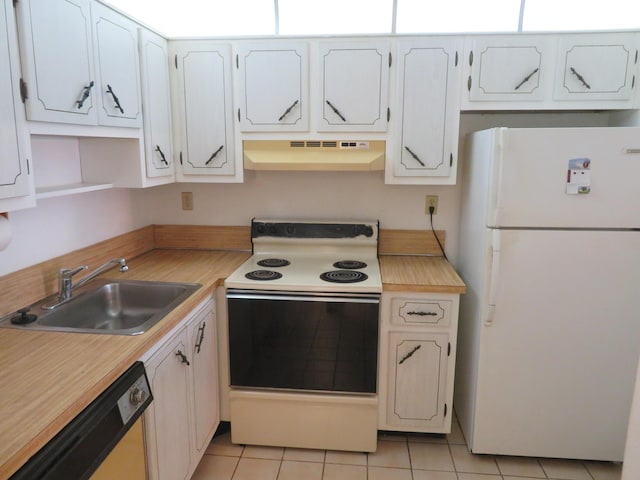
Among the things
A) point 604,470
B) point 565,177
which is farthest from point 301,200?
point 604,470

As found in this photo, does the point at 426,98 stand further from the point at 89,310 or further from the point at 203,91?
the point at 89,310

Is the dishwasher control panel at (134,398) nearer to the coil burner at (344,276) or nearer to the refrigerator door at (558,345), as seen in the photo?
the coil burner at (344,276)

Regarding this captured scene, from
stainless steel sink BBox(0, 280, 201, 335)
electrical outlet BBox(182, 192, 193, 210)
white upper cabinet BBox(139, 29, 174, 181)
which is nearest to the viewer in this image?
stainless steel sink BBox(0, 280, 201, 335)

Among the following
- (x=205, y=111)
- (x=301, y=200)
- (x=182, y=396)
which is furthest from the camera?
(x=301, y=200)

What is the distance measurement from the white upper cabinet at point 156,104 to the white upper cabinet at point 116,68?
67mm

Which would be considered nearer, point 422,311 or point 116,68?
point 116,68

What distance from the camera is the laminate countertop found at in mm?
1064

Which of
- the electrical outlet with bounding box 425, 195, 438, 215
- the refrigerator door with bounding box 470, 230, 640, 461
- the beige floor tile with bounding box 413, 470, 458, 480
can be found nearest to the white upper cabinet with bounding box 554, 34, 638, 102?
the refrigerator door with bounding box 470, 230, 640, 461

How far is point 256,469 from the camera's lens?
2299mm

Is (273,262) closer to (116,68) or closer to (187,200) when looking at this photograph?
(187,200)

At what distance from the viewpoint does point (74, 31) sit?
5.38 ft

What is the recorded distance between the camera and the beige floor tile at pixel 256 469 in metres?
2.24

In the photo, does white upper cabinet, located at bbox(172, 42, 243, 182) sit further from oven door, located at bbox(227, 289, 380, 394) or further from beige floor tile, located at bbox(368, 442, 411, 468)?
beige floor tile, located at bbox(368, 442, 411, 468)

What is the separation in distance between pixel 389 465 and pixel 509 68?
2074 millimetres
